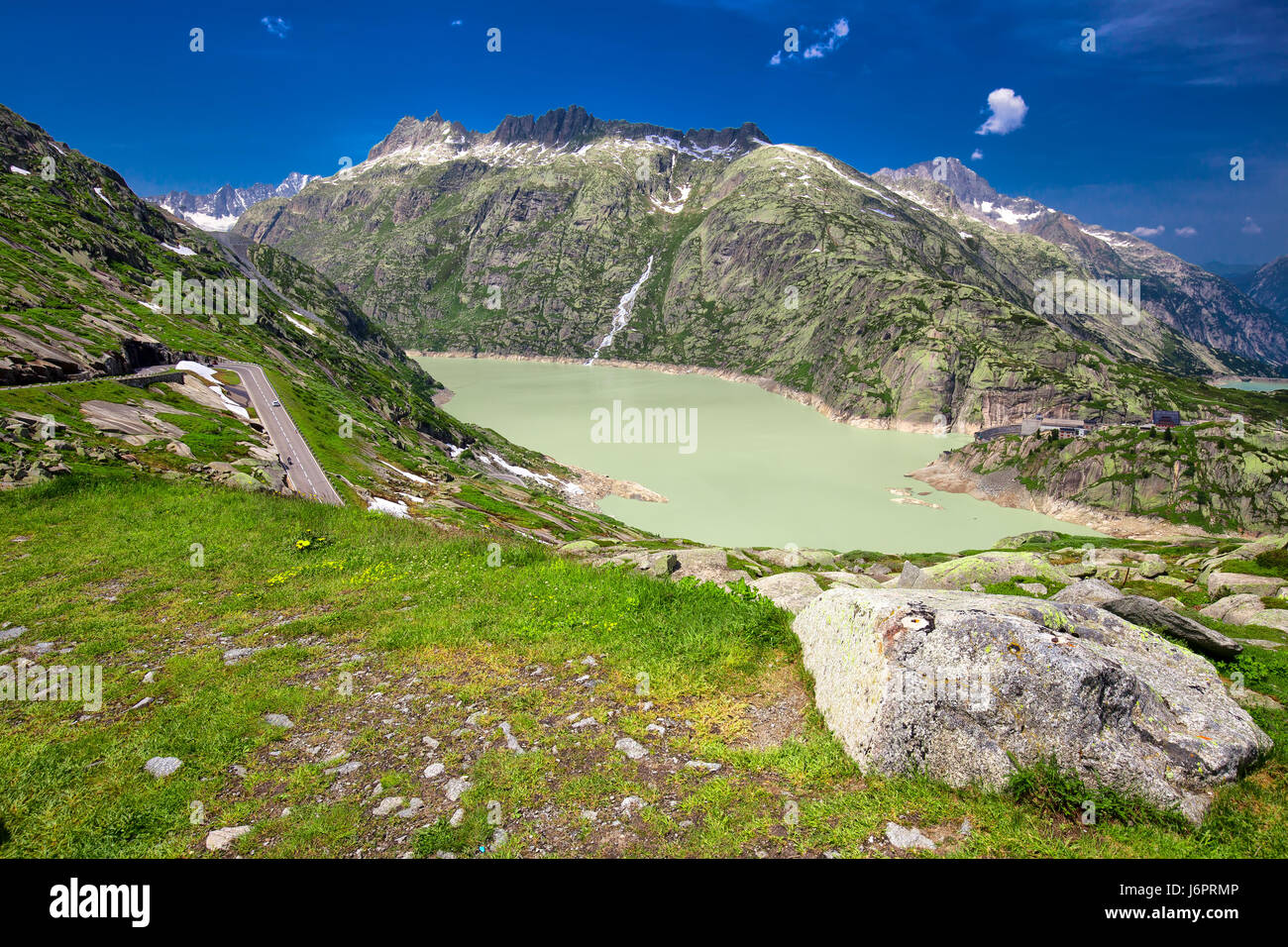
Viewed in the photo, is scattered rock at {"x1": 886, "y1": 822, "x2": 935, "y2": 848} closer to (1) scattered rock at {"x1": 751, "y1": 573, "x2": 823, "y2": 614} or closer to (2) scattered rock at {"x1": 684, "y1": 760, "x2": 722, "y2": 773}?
(2) scattered rock at {"x1": 684, "y1": 760, "x2": 722, "y2": 773}

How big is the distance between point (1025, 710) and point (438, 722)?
7974mm

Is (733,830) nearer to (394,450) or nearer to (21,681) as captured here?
(21,681)

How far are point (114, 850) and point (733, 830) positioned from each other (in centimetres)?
639

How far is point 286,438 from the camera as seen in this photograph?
47562 mm

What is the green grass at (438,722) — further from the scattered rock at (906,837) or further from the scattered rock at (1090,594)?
the scattered rock at (1090,594)

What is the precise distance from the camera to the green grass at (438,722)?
5781 mm

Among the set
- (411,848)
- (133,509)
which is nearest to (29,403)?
(133,509)

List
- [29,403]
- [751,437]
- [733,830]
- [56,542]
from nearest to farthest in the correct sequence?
[733,830], [56,542], [29,403], [751,437]

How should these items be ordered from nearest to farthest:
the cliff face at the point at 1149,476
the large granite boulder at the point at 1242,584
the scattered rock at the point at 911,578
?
1. the large granite boulder at the point at 1242,584
2. the scattered rock at the point at 911,578
3. the cliff face at the point at 1149,476

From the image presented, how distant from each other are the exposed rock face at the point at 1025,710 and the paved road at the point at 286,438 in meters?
29.9

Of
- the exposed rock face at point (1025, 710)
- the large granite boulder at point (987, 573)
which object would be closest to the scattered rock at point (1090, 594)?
the large granite boulder at point (987, 573)

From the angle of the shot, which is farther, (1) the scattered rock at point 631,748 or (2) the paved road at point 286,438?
(2) the paved road at point 286,438

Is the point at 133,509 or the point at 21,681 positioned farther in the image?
the point at 133,509
